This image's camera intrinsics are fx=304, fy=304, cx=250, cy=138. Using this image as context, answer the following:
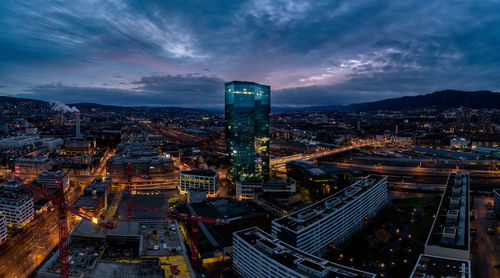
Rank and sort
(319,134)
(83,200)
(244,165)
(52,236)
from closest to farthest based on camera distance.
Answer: (52,236), (83,200), (244,165), (319,134)

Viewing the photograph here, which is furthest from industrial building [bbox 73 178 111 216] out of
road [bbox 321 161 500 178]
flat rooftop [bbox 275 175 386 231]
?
road [bbox 321 161 500 178]

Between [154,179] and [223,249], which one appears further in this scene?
[154,179]

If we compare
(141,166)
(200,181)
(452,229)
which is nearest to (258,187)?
(200,181)

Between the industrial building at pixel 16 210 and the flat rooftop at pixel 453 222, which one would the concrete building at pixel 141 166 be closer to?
the industrial building at pixel 16 210

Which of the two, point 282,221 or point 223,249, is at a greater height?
point 282,221

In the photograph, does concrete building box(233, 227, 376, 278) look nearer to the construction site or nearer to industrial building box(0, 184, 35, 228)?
the construction site

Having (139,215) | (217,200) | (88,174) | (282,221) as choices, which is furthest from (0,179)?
(282,221)

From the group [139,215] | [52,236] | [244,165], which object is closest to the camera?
[52,236]

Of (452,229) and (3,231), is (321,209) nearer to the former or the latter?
(452,229)

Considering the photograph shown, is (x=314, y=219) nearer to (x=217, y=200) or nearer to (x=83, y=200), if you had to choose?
(x=217, y=200)
